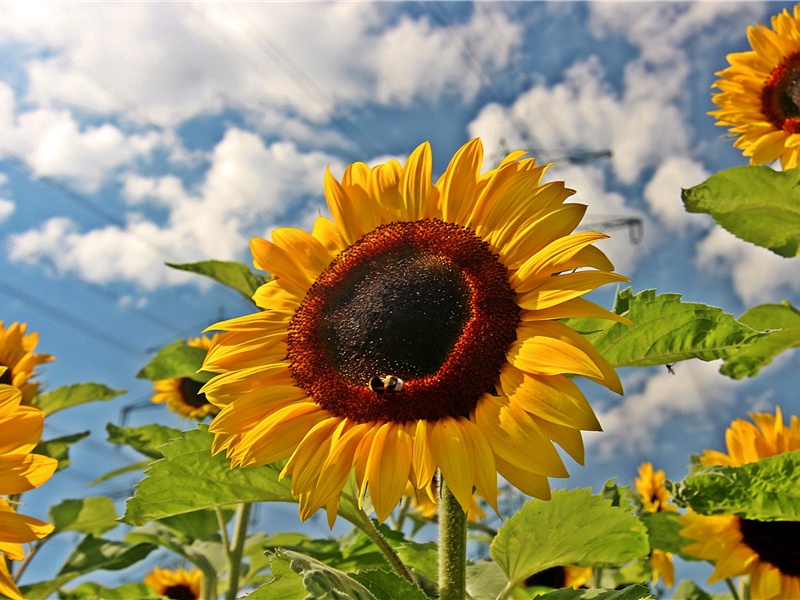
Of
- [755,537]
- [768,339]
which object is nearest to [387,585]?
[768,339]

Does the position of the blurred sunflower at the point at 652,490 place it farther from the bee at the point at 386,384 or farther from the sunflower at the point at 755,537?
the bee at the point at 386,384

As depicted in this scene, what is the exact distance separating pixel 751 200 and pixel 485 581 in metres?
1.22

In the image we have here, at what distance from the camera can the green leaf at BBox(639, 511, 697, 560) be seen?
2607 mm

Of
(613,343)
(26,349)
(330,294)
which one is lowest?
(613,343)

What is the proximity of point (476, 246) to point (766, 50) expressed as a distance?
2331 millimetres

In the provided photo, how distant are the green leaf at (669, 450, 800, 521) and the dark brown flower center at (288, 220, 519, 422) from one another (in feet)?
2.38

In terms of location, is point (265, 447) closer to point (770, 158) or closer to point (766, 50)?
point (770, 158)

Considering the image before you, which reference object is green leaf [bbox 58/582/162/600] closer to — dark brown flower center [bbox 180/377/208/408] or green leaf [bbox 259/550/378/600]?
dark brown flower center [bbox 180/377/208/408]

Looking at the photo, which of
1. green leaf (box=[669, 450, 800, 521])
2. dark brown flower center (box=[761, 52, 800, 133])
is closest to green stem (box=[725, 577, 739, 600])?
green leaf (box=[669, 450, 800, 521])

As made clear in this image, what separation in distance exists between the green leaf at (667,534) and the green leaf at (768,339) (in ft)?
1.91

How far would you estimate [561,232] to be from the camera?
4.95 feet

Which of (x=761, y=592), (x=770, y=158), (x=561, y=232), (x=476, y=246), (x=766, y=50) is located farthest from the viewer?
(x=766, y=50)

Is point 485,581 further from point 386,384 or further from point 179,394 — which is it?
point 179,394

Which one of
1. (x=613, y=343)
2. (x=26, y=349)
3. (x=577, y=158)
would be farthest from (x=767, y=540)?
(x=577, y=158)
